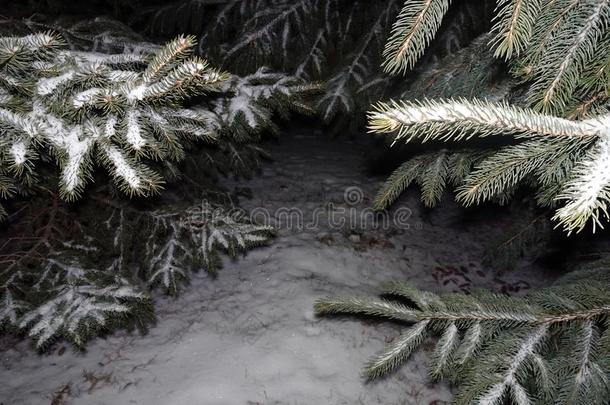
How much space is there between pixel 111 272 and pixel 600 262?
370 cm

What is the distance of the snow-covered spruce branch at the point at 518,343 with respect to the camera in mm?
1621

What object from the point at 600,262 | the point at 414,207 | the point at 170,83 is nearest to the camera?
the point at 170,83

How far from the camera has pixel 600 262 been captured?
2355mm

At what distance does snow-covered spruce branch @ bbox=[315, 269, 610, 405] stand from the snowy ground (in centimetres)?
154

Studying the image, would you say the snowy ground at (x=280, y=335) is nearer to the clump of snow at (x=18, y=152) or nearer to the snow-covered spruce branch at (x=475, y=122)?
the clump of snow at (x=18, y=152)

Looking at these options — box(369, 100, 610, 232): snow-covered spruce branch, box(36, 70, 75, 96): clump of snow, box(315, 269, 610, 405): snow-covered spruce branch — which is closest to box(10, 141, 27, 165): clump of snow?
box(36, 70, 75, 96): clump of snow

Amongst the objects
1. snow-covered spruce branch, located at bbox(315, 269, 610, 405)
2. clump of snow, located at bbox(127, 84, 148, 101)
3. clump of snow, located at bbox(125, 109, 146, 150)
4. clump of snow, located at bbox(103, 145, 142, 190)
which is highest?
clump of snow, located at bbox(127, 84, 148, 101)

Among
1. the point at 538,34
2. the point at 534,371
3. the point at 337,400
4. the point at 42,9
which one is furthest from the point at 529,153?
the point at 42,9

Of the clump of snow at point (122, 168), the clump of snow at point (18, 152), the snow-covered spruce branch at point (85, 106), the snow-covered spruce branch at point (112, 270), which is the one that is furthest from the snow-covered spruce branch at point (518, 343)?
the snow-covered spruce branch at point (112, 270)

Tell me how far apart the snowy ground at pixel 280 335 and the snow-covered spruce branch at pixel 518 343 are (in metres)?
1.54

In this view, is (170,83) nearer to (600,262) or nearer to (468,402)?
(468,402)

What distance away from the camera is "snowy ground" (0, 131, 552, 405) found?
10.4ft

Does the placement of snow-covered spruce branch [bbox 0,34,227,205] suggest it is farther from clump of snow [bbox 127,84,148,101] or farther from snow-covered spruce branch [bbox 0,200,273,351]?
snow-covered spruce branch [bbox 0,200,273,351]

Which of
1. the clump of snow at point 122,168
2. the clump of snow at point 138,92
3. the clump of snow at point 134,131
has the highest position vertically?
the clump of snow at point 138,92
